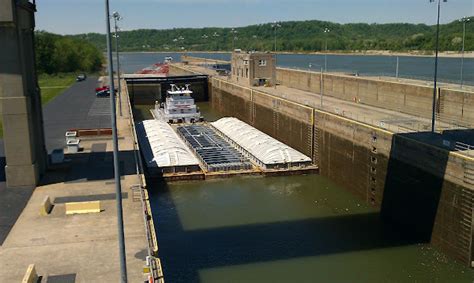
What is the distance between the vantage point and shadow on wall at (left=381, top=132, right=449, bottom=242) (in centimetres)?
2745

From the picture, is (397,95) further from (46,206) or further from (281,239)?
(46,206)

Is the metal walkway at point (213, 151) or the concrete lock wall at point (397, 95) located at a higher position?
the concrete lock wall at point (397, 95)

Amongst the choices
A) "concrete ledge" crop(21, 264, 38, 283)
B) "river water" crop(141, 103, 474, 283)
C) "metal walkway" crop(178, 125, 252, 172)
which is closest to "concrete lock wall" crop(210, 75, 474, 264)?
"river water" crop(141, 103, 474, 283)

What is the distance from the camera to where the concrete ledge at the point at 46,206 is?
23.3m

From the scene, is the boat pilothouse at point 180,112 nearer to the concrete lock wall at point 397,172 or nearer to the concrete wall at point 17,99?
the concrete lock wall at point 397,172

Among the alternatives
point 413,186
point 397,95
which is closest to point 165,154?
point 413,186

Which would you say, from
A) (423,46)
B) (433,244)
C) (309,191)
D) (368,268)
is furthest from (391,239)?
(423,46)

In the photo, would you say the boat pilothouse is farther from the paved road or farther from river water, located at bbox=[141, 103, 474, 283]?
river water, located at bbox=[141, 103, 474, 283]

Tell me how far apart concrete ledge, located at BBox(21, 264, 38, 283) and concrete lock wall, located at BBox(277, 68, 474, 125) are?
33190mm

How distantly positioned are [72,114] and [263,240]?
37599 millimetres

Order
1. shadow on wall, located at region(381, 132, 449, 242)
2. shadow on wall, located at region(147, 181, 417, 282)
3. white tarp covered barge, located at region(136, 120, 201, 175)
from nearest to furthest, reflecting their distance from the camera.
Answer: shadow on wall, located at region(147, 181, 417, 282), shadow on wall, located at region(381, 132, 449, 242), white tarp covered barge, located at region(136, 120, 201, 175)

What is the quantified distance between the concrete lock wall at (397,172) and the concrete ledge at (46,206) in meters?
19.1

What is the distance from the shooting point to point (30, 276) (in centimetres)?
1638

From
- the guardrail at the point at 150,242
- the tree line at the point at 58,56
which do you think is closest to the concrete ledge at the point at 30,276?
the guardrail at the point at 150,242
